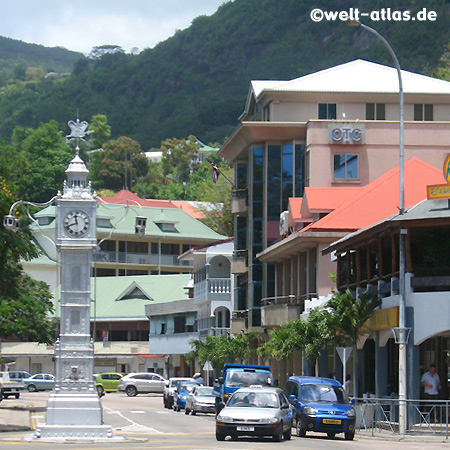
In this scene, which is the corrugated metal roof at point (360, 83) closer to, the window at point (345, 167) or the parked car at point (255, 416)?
the window at point (345, 167)

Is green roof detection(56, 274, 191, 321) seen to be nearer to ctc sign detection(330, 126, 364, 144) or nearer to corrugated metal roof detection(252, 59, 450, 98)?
corrugated metal roof detection(252, 59, 450, 98)

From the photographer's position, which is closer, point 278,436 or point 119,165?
point 278,436

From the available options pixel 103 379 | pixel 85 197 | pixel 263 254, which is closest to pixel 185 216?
pixel 103 379

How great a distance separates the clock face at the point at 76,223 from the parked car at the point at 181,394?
22.8 meters

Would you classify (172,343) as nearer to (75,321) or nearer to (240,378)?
(240,378)

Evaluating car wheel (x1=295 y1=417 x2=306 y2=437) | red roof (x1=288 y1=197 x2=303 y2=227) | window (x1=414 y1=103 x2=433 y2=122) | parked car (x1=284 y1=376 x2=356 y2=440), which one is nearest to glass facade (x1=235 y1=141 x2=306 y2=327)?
red roof (x1=288 y1=197 x2=303 y2=227)

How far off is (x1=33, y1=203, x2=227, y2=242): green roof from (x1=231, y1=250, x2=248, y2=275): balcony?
5724cm

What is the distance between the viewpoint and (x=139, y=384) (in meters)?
80.6

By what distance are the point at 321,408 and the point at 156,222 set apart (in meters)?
101

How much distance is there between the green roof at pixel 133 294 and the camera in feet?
342

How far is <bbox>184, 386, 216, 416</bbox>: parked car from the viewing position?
48.7m

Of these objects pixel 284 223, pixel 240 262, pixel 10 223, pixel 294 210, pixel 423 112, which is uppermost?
pixel 423 112

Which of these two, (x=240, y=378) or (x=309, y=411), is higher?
(x=240, y=378)

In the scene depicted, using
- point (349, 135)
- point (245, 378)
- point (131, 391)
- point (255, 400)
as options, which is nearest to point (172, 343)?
point (131, 391)
